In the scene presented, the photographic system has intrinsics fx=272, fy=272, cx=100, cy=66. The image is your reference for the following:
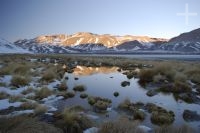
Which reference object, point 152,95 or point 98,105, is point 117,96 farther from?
point 98,105

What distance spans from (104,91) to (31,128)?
13.0 meters

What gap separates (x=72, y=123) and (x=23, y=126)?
2.46 metres

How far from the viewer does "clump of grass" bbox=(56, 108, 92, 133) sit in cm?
1059

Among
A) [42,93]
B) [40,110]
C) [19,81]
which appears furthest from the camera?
[19,81]

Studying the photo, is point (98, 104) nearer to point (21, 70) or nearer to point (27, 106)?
point (27, 106)

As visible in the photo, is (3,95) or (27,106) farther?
(3,95)

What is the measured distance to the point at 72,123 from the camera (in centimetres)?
1080

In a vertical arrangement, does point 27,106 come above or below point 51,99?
above

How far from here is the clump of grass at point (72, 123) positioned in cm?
1059

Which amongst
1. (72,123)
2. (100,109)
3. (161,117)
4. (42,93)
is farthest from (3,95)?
(161,117)

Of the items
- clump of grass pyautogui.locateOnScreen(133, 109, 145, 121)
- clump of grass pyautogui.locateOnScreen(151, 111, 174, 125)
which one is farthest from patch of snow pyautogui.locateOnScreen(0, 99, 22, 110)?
clump of grass pyautogui.locateOnScreen(151, 111, 174, 125)

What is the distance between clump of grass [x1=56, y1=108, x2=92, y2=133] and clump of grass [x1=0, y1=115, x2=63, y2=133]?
23.2 inches

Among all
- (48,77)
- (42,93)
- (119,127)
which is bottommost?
(48,77)

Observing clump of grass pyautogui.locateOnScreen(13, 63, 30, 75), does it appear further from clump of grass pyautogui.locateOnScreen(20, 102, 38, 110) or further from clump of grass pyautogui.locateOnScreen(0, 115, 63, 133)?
clump of grass pyautogui.locateOnScreen(0, 115, 63, 133)
